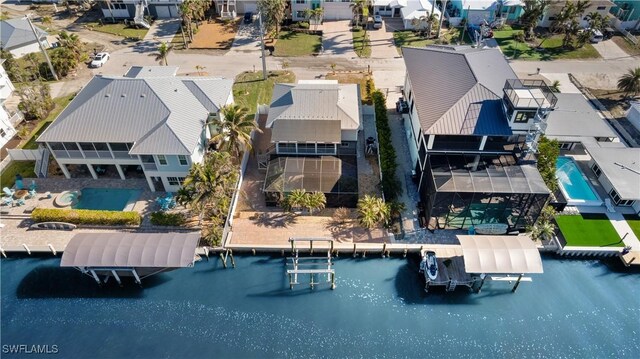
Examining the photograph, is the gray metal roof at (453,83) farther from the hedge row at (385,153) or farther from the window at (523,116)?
the hedge row at (385,153)

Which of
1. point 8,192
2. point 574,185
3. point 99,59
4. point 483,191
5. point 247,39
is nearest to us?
point 483,191

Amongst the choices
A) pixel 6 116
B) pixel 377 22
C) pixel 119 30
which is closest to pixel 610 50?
pixel 377 22

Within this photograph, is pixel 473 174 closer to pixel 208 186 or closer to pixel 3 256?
pixel 208 186

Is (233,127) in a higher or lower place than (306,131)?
higher

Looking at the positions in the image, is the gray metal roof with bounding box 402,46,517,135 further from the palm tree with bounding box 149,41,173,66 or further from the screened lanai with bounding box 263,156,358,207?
the palm tree with bounding box 149,41,173,66

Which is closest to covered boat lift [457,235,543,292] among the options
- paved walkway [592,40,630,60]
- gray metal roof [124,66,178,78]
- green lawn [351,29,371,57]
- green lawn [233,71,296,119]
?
green lawn [233,71,296,119]

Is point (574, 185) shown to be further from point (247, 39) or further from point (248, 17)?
point (248, 17)

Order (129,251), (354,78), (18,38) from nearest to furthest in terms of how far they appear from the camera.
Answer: (129,251), (354,78), (18,38)

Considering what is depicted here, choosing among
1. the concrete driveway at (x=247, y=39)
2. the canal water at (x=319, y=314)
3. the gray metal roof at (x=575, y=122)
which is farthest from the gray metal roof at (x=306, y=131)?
the concrete driveway at (x=247, y=39)
